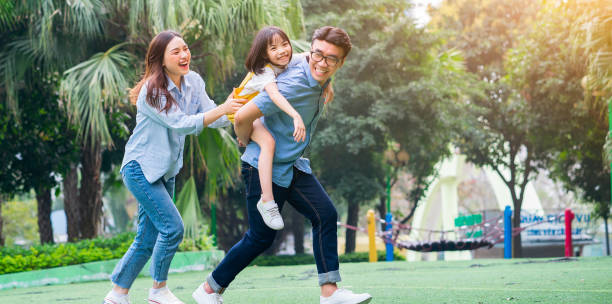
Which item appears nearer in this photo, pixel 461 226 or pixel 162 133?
pixel 162 133

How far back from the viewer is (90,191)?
41.2ft

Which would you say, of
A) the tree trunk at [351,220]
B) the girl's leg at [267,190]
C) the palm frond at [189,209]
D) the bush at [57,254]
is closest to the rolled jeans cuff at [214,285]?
the girl's leg at [267,190]

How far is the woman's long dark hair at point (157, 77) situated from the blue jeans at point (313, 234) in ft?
1.89

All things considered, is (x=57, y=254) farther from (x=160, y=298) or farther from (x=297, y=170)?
(x=297, y=170)

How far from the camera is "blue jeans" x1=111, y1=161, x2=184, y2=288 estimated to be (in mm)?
3900

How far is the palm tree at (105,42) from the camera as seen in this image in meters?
10.7

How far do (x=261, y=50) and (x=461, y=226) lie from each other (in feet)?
47.9

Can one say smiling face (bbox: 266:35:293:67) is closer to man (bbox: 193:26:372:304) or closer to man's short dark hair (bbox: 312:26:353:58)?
man (bbox: 193:26:372:304)

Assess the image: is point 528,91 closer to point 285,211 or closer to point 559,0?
point 559,0

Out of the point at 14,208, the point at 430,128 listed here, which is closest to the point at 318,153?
the point at 430,128

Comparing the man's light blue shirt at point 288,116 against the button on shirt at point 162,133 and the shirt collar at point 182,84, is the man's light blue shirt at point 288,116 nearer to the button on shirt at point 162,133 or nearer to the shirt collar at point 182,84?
the button on shirt at point 162,133

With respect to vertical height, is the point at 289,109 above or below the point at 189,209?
above

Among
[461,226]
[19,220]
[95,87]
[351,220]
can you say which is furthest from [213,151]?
[19,220]

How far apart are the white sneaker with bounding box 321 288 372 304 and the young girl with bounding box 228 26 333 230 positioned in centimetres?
48
